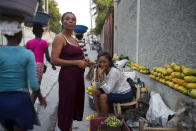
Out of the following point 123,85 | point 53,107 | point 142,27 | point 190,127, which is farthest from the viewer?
point 142,27

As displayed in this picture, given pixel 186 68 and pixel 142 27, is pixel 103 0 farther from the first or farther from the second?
pixel 186 68

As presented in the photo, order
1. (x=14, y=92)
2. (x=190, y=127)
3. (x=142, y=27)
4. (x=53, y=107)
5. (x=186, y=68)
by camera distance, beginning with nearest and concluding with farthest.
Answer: (x=14, y=92) < (x=190, y=127) < (x=186, y=68) < (x=53, y=107) < (x=142, y=27)

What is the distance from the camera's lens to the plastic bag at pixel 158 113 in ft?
10.5

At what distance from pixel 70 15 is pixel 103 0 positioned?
30.4m

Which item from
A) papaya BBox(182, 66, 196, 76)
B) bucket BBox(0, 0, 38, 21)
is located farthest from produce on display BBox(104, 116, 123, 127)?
bucket BBox(0, 0, 38, 21)

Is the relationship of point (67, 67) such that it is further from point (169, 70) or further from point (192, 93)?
point (169, 70)

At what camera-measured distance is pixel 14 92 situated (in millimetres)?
1889

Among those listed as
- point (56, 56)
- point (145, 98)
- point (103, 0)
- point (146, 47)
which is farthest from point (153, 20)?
point (103, 0)

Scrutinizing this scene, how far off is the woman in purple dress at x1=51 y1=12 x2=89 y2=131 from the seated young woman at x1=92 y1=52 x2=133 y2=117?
79 centimetres

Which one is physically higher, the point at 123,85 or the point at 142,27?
the point at 142,27

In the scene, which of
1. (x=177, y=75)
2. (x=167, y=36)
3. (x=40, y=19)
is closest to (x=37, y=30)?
(x=40, y=19)

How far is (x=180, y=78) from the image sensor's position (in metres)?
3.24

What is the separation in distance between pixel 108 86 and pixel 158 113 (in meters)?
1.02

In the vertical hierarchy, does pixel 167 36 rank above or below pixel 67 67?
above
